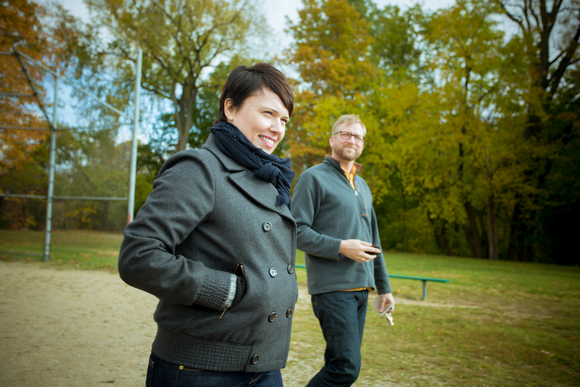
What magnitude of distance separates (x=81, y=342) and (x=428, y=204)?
22924 mm

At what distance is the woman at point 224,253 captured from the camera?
142 centimetres

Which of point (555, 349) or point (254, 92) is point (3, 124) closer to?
point (254, 92)

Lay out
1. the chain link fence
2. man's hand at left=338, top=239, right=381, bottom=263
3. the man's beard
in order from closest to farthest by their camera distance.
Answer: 1. man's hand at left=338, top=239, right=381, bottom=263
2. the man's beard
3. the chain link fence

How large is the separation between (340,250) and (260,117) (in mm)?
1435

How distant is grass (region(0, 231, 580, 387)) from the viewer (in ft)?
15.1

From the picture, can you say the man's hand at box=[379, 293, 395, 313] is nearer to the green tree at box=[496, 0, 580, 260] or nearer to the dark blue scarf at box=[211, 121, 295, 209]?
the dark blue scarf at box=[211, 121, 295, 209]

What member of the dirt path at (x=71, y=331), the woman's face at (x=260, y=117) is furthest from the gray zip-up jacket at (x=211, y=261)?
the dirt path at (x=71, y=331)

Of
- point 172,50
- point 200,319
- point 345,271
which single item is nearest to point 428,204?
point 172,50

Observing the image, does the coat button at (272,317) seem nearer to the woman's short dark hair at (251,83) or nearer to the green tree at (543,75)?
the woman's short dark hair at (251,83)

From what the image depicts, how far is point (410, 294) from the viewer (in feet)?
32.6

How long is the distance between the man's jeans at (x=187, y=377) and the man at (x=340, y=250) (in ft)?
4.00

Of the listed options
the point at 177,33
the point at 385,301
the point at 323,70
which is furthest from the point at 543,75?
the point at 385,301

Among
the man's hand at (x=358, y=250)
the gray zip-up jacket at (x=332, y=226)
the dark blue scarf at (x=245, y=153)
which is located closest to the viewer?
the dark blue scarf at (x=245, y=153)

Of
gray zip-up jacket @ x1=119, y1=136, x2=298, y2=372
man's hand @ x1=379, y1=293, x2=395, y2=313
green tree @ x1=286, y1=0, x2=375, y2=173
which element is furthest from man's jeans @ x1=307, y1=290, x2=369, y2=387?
green tree @ x1=286, y1=0, x2=375, y2=173
